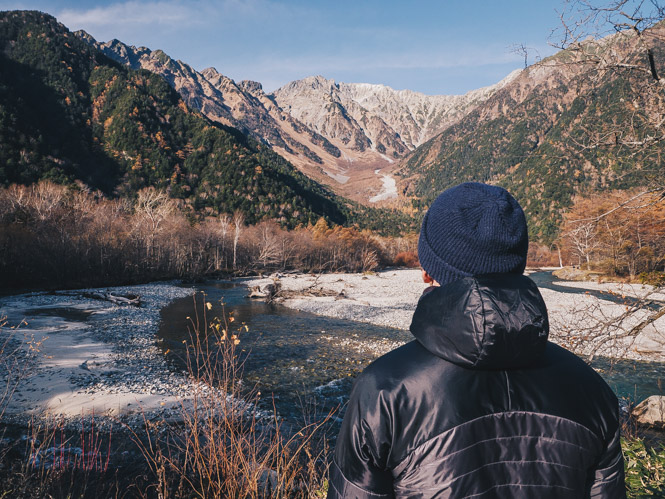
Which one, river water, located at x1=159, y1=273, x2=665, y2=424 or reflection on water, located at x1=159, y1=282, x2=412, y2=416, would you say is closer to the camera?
river water, located at x1=159, y1=273, x2=665, y2=424

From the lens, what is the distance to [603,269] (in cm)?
4231

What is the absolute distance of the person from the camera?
109cm

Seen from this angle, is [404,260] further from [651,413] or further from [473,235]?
[473,235]

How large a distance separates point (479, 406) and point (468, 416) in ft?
0.16

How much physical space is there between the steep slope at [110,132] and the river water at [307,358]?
56.4 meters

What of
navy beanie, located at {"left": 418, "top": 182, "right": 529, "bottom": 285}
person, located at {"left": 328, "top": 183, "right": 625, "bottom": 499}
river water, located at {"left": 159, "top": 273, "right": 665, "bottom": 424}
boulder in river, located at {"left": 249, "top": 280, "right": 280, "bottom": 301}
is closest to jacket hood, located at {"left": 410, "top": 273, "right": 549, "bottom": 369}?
person, located at {"left": 328, "top": 183, "right": 625, "bottom": 499}

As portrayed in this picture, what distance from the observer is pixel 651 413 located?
25.2 feet

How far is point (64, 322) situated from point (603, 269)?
51.0m

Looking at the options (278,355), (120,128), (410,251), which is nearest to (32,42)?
(120,128)

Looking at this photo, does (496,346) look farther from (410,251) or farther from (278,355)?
(410,251)

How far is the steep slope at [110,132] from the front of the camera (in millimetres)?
67000

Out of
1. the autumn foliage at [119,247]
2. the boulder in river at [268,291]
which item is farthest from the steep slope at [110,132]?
the boulder in river at [268,291]

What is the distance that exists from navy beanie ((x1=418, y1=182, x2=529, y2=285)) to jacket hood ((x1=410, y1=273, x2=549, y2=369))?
4.4 inches

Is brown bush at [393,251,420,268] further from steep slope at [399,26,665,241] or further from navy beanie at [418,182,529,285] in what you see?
navy beanie at [418,182,529,285]
